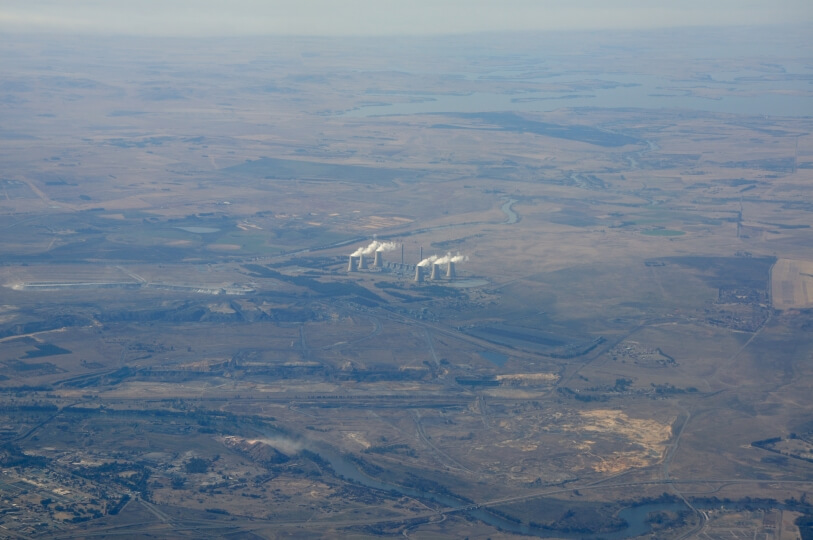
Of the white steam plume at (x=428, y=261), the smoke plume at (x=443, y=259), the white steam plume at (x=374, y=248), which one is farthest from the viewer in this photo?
the white steam plume at (x=374, y=248)

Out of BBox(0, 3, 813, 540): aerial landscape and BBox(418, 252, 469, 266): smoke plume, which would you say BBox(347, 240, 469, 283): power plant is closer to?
BBox(418, 252, 469, 266): smoke plume

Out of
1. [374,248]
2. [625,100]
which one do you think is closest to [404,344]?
[374,248]

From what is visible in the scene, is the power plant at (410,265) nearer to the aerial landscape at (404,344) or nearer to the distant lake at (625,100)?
the aerial landscape at (404,344)

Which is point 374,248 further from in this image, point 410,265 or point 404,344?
point 404,344

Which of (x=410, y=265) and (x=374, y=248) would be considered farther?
(x=374, y=248)

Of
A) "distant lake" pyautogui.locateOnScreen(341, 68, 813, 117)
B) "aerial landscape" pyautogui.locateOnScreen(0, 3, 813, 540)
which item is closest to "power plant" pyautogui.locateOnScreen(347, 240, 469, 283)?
"aerial landscape" pyautogui.locateOnScreen(0, 3, 813, 540)

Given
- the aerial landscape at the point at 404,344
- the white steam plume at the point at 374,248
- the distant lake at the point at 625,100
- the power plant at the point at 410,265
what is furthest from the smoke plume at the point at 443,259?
the distant lake at the point at 625,100

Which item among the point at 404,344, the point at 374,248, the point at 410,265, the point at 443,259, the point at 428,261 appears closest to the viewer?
the point at 404,344

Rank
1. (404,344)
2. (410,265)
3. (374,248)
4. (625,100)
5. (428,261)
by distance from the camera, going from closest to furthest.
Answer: (404,344) < (428,261) < (410,265) < (374,248) < (625,100)
